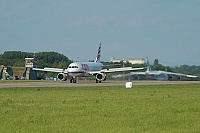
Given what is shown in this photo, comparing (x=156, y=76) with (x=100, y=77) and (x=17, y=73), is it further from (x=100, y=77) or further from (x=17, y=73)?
(x=100, y=77)

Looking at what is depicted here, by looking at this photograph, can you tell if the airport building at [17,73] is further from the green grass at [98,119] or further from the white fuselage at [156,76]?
the green grass at [98,119]

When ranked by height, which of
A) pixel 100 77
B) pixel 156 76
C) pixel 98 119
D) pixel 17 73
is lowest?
pixel 98 119

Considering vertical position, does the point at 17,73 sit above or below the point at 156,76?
above

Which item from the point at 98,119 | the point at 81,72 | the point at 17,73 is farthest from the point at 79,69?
the point at 17,73

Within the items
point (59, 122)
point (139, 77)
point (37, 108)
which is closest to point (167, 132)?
point (59, 122)

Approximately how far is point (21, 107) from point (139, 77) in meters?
99.5

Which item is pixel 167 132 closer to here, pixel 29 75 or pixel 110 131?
pixel 110 131

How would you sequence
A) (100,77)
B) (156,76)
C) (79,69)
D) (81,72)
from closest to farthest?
(79,69)
(81,72)
(100,77)
(156,76)

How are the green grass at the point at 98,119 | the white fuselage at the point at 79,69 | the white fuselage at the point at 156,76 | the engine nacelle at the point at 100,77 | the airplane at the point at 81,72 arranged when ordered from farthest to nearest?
the white fuselage at the point at 156,76
the engine nacelle at the point at 100,77
the airplane at the point at 81,72
the white fuselage at the point at 79,69
the green grass at the point at 98,119

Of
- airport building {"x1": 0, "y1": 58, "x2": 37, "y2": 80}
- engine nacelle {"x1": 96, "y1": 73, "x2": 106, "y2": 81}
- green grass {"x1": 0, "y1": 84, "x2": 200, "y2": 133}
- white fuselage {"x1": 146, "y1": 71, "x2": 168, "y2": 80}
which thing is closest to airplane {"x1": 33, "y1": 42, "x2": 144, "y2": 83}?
engine nacelle {"x1": 96, "y1": 73, "x2": 106, "y2": 81}

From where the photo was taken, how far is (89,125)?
18.6 m

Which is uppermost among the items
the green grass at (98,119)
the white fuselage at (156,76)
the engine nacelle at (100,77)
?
the white fuselage at (156,76)

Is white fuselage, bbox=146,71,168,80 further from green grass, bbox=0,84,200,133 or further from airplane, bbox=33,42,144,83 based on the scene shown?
green grass, bbox=0,84,200,133

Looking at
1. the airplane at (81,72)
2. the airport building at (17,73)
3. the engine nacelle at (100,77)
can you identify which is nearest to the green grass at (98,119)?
the airplane at (81,72)
